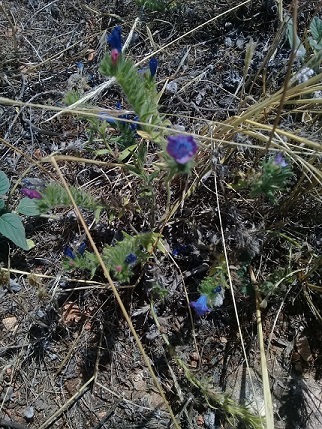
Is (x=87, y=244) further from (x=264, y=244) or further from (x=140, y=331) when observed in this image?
(x=264, y=244)

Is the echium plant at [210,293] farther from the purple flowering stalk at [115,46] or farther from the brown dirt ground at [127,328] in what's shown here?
the purple flowering stalk at [115,46]

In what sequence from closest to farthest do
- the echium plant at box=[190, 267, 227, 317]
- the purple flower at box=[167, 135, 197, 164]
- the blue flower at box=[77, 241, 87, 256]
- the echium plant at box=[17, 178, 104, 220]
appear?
the purple flower at box=[167, 135, 197, 164] → the echium plant at box=[17, 178, 104, 220] → the echium plant at box=[190, 267, 227, 317] → the blue flower at box=[77, 241, 87, 256]

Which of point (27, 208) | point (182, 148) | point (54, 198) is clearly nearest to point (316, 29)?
point (182, 148)

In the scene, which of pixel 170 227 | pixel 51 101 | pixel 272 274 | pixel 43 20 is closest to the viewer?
pixel 272 274

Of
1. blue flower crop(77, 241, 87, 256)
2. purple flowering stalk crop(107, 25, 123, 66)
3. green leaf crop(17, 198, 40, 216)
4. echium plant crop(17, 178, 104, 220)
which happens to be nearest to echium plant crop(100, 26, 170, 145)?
purple flowering stalk crop(107, 25, 123, 66)

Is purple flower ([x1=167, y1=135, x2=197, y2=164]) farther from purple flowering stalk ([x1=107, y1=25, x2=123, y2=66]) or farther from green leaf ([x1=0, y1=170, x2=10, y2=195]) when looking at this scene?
green leaf ([x1=0, y1=170, x2=10, y2=195])

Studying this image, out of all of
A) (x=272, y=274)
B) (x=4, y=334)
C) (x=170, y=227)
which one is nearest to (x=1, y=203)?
(x=4, y=334)

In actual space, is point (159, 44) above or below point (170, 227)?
above

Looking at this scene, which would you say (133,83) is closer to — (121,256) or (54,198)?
(54,198)
